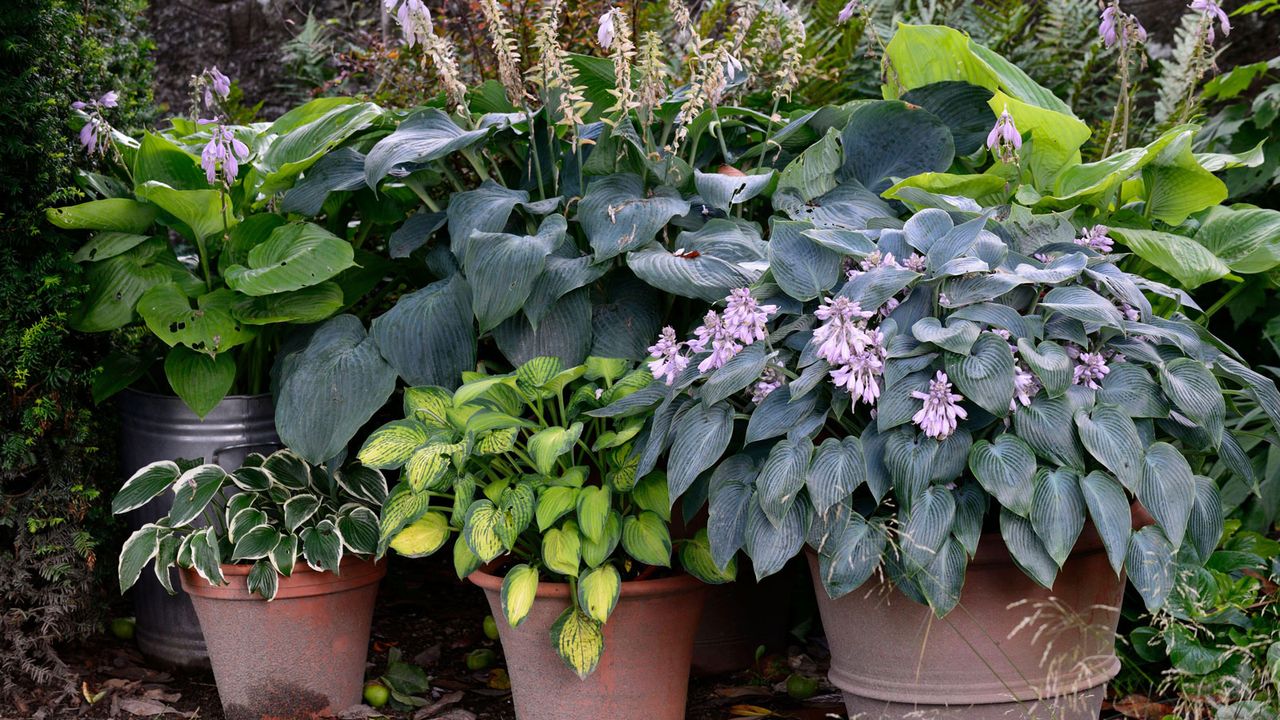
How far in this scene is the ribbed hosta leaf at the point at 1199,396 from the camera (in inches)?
71.9

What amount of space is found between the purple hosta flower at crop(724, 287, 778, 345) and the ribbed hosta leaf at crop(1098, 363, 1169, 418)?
58cm

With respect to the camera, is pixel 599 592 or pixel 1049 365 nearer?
pixel 1049 365

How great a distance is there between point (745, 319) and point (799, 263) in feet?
0.64

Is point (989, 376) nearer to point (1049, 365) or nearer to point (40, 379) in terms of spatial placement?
point (1049, 365)

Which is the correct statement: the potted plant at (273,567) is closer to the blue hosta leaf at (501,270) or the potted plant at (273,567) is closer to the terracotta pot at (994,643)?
the blue hosta leaf at (501,270)

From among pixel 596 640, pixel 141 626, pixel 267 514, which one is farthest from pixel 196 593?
pixel 596 640

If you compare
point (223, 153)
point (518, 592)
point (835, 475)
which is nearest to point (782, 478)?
point (835, 475)

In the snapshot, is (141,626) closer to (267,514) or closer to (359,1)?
(267,514)

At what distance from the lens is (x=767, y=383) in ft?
6.56

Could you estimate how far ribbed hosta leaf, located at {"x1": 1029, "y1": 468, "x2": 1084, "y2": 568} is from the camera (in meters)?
1.74

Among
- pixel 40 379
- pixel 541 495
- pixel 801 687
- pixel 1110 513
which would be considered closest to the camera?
pixel 1110 513

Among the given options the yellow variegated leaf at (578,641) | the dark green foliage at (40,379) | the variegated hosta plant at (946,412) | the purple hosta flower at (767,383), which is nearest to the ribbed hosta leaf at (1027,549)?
the variegated hosta plant at (946,412)

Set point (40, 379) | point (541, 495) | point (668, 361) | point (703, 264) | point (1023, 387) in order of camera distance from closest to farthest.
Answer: point (1023, 387) < point (668, 361) < point (541, 495) < point (703, 264) < point (40, 379)

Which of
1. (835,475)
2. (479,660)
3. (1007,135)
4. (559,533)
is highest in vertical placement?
(1007,135)
